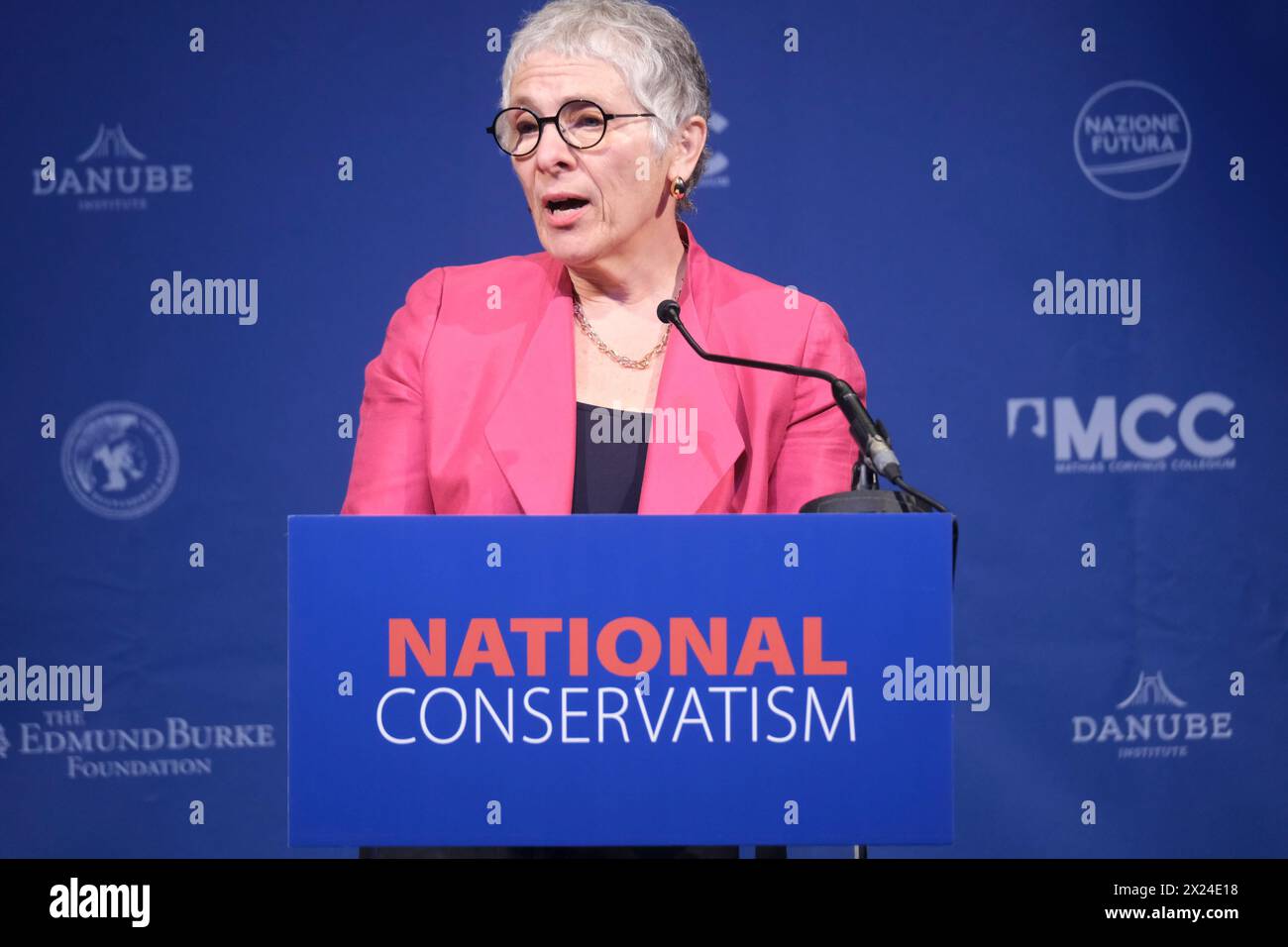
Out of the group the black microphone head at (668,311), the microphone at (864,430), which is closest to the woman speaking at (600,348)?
the black microphone head at (668,311)

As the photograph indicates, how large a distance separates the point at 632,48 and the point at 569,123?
0.19 meters

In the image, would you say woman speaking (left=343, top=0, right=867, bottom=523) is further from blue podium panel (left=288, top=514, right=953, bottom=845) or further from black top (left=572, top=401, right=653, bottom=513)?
blue podium panel (left=288, top=514, right=953, bottom=845)

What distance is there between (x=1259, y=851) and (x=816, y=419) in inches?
68.7

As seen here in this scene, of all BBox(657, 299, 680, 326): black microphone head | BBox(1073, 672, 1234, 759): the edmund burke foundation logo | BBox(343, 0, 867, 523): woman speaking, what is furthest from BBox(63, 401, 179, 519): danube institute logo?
BBox(1073, 672, 1234, 759): the edmund burke foundation logo

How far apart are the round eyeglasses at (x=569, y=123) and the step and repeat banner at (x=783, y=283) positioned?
802mm

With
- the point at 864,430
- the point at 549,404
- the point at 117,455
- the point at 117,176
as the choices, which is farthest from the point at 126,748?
the point at 864,430

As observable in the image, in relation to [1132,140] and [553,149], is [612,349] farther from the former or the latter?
[1132,140]

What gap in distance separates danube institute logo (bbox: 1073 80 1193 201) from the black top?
1.54 metres

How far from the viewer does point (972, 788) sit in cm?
335

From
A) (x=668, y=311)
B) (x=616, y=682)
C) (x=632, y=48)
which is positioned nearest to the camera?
(x=616, y=682)

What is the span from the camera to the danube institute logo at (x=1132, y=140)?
11.1 ft

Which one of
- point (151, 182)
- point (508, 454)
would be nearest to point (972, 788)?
point (508, 454)

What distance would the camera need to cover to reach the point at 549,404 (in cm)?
248
